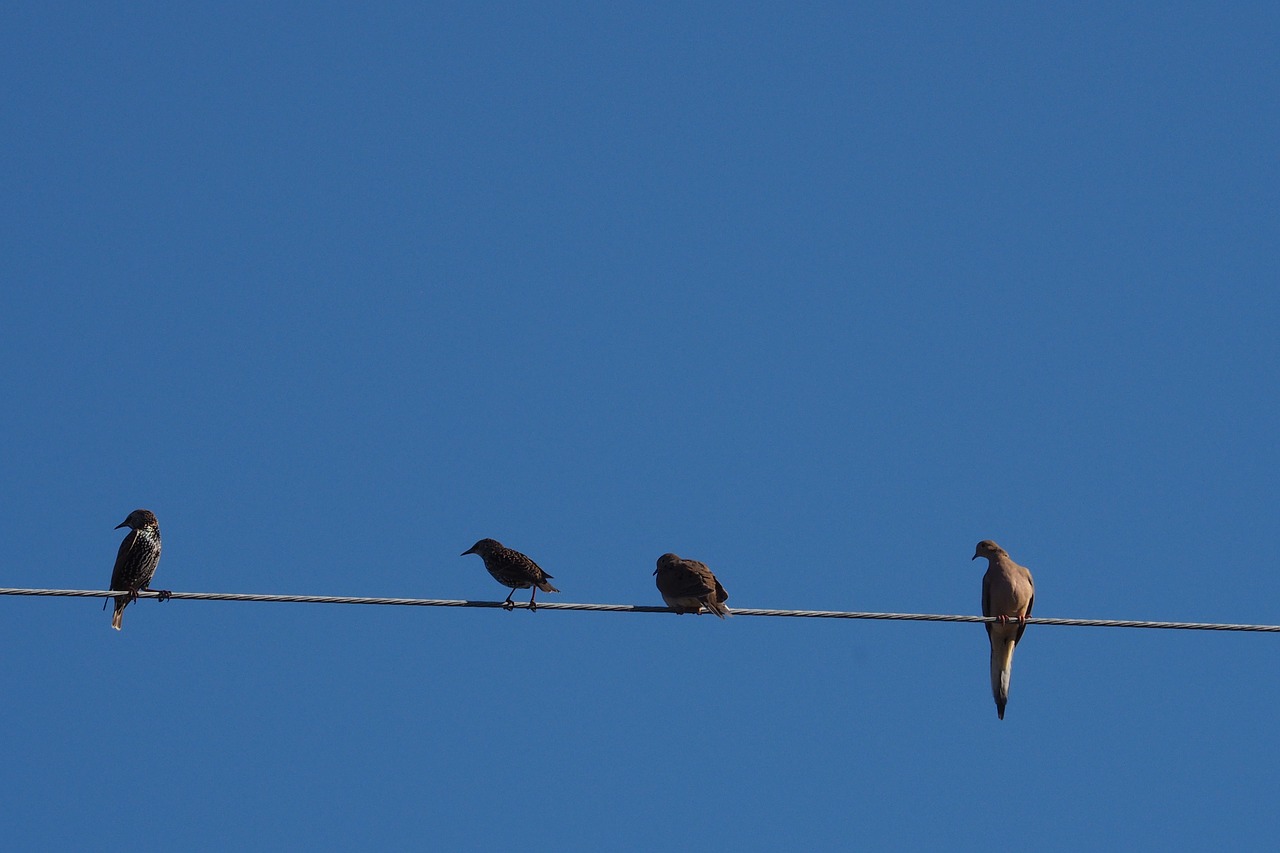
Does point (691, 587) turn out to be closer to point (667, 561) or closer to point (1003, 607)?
point (667, 561)

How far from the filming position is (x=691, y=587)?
12898mm

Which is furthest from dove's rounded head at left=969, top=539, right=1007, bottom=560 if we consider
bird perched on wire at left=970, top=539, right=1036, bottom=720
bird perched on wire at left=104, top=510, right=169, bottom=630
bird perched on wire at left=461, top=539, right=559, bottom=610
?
bird perched on wire at left=104, top=510, right=169, bottom=630

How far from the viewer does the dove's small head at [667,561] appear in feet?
44.4

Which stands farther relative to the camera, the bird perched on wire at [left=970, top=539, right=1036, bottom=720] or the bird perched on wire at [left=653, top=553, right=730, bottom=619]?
the bird perched on wire at [left=970, top=539, right=1036, bottom=720]

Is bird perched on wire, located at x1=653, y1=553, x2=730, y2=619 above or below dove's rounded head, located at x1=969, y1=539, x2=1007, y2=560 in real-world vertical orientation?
below

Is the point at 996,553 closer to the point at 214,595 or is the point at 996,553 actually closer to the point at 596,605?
the point at 596,605

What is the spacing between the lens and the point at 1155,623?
10344mm

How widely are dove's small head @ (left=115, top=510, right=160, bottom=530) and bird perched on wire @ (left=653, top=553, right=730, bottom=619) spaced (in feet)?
14.4

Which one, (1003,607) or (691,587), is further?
(1003,607)

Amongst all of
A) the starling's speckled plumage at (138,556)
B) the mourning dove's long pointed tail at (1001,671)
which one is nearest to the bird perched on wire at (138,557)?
the starling's speckled plumage at (138,556)

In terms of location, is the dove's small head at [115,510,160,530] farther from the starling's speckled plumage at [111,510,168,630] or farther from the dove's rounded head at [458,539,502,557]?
the dove's rounded head at [458,539,502,557]

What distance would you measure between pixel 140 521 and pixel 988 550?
725 centimetres

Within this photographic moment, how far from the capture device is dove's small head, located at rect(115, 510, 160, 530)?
47.5 ft

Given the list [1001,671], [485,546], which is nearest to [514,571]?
[485,546]
